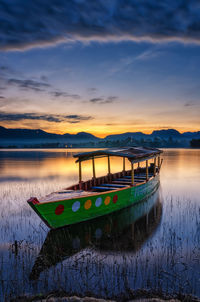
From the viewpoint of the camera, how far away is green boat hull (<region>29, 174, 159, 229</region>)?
904 centimetres

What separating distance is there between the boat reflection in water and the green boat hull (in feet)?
1.71

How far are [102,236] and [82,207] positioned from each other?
5.41 feet

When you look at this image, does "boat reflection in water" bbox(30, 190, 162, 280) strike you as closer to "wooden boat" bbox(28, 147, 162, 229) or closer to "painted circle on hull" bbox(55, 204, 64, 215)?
"wooden boat" bbox(28, 147, 162, 229)

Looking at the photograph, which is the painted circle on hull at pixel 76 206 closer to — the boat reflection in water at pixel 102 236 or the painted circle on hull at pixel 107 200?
the boat reflection in water at pixel 102 236

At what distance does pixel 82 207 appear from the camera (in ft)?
33.8

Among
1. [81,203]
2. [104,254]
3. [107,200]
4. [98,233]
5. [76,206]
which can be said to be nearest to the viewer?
[104,254]

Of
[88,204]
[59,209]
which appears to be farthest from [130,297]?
[88,204]

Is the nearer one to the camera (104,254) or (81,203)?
(104,254)

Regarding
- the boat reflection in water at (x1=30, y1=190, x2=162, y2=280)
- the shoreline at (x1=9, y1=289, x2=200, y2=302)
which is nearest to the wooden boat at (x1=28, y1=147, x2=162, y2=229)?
the boat reflection in water at (x1=30, y1=190, x2=162, y2=280)

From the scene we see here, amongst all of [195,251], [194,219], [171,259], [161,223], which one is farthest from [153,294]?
[194,219]

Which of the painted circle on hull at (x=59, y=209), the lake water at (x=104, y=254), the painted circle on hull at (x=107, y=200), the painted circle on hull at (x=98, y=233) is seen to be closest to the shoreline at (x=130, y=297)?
the lake water at (x=104, y=254)

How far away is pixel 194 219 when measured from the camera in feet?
40.7

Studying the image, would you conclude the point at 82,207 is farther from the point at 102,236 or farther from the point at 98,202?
the point at 102,236

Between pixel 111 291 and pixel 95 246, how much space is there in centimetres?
323
